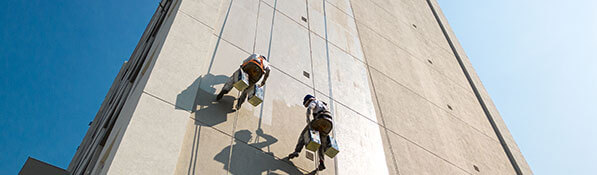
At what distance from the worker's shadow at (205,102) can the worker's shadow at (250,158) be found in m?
0.43

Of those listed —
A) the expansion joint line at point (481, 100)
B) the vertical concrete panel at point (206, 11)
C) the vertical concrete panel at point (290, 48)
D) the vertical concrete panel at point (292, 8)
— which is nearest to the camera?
the vertical concrete panel at point (206, 11)

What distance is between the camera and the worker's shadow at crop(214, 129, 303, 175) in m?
6.22

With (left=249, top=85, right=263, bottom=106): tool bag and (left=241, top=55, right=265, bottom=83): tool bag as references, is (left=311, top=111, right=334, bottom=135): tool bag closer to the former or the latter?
(left=249, top=85, right=263, bottom=106): tool bag

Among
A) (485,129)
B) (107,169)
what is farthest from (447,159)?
(107,169)

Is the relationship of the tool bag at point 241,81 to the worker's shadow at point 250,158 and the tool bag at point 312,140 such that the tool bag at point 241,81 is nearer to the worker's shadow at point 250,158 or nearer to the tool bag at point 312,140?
the worker's shadow at point 250,158

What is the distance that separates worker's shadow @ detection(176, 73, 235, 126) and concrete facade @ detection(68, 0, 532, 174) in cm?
2

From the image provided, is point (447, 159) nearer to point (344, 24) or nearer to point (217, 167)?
point (344, 24)

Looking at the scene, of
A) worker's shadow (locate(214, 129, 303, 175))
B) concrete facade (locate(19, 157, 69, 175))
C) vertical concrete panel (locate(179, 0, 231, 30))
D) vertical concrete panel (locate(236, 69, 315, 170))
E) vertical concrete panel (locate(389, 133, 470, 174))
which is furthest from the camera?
vertical concrete panel (locate(389, 133, 470, 174))

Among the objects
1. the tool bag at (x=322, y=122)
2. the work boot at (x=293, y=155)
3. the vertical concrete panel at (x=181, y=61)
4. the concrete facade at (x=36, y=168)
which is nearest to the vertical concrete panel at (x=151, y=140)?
the vertical concrete panel at (x=181, y=61)

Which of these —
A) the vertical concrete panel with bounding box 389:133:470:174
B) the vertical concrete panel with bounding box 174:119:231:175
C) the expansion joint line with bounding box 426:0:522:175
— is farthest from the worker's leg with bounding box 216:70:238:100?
the expansion joint line with bounding box 426:0:522:175

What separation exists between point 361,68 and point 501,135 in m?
5.60

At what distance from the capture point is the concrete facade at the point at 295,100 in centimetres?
601

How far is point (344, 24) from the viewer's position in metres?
12.9

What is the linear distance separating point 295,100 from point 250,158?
207 centimetres
